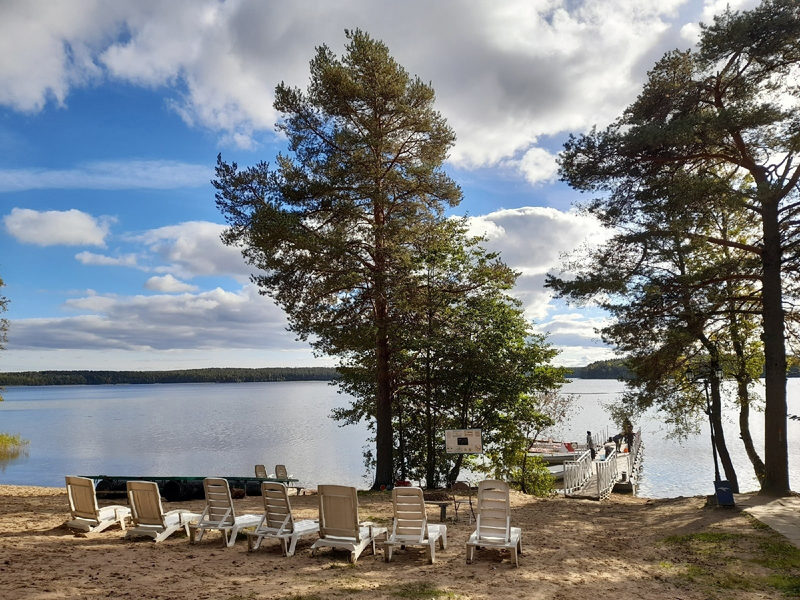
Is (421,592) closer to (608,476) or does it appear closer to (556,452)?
(608,476)

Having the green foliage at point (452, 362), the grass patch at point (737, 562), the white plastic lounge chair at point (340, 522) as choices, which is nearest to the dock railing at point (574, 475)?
the green foliage at point (452, 362)

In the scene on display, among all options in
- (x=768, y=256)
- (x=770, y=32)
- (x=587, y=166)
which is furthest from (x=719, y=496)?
(x=770, y=32)

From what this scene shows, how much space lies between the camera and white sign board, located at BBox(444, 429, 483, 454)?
557 inches

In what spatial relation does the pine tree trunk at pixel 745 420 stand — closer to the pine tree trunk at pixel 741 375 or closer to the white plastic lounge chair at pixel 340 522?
the pine tree trunk at pixel 741 375

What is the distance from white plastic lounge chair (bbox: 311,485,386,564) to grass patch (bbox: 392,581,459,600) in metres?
1.28

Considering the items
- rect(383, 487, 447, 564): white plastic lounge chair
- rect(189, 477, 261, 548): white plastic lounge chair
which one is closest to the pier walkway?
rect(383, 487, 447, 564): white plastic lounge chair

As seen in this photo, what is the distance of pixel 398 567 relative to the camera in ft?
24.6

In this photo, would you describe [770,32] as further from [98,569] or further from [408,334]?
[98,569]

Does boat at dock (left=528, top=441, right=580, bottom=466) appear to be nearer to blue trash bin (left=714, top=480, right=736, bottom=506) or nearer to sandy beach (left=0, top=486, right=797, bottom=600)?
blue trash bin (left=714, top=480, right=736, bottom=506)

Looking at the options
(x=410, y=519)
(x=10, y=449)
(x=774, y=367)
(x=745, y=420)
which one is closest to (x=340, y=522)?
(x=410, y=519)

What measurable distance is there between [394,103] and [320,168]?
2833 millimetres

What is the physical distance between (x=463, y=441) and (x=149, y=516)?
25.5 feet

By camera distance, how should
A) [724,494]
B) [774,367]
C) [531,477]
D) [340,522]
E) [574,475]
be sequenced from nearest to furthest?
[340,522] < [724,494] < [774,367] < [574,475] < [531,477]

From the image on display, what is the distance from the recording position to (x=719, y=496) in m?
12.3
